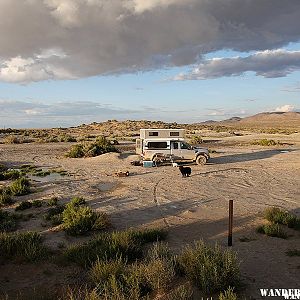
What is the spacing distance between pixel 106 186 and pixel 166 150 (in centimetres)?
790

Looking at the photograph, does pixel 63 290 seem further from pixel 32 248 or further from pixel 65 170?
pixel 65 170

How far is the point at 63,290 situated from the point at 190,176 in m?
15.4

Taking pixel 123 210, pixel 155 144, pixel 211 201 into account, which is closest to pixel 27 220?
pixel 123 210

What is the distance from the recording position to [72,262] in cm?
926

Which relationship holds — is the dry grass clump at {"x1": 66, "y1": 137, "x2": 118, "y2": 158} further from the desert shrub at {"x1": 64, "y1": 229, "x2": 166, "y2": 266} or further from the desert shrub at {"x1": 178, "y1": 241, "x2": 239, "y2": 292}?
the desert shrub at {"x1": 178, "y1": 241, "x2": 239, "y2": 292}

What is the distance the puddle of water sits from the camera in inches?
748

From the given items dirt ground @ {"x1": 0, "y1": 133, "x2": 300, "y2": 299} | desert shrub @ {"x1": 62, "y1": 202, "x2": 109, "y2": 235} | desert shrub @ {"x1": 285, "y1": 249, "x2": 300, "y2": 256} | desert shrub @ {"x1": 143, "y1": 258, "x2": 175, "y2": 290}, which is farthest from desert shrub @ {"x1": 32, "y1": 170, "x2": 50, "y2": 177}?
desert shrub @ {"x1": 143, "y1": 258, "x2": 175, "y2": 290}

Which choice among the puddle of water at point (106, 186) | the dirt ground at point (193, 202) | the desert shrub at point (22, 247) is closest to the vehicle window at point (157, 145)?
the dirt ground at point (193, 202)

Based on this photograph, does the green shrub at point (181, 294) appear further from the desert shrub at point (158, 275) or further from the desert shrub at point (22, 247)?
the desert shrub at point (22, 247)

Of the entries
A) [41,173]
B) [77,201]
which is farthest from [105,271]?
[41,173]

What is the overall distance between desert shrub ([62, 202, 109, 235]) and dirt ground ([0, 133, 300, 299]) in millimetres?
407

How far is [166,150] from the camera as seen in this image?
26719 millimetres

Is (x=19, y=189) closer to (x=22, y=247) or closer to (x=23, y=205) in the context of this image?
(x=23, y=205)

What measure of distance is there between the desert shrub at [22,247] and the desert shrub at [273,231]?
6629mm
